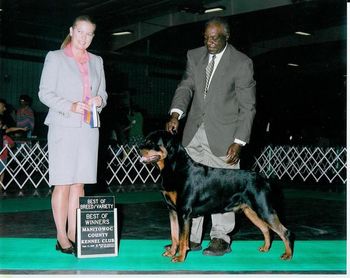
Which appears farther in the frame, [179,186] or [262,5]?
[262,5]

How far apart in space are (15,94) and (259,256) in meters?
10.2

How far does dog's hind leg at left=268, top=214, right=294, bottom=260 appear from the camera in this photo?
9.41ft

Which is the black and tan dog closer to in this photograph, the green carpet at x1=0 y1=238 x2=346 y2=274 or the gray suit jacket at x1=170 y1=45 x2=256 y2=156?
the green carpet at x1=0 y1=238 x2=346 y2=274

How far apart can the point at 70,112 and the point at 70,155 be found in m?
0.26

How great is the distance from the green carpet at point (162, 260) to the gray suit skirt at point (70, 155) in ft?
1.58

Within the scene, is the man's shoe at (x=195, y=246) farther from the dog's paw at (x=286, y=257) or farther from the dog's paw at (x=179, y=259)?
the dog's paw at (x=286, y=257)

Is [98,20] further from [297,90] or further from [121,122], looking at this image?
[297,90]

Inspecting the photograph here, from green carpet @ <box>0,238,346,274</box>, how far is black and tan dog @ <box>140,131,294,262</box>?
12 centimetres

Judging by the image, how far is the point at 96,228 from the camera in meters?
2.91

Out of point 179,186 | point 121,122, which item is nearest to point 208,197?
point 179,186

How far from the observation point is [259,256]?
3.05 metres

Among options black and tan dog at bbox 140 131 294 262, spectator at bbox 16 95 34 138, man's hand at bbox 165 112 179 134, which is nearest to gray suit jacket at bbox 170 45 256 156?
man's hand at bbox 165 112 179 134

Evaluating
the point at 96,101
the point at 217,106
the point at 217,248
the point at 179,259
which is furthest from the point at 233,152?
the point at 96,101

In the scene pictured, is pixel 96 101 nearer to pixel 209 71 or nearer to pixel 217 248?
pixel 209 71
